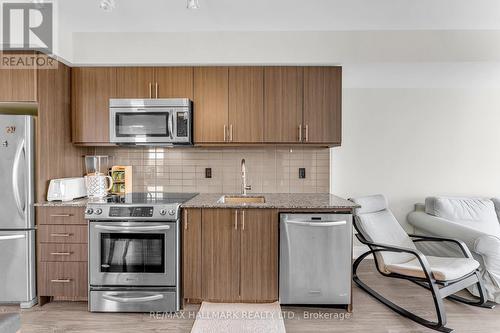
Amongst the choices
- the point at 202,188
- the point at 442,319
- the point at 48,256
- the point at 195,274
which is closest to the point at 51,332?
the point at 48,256

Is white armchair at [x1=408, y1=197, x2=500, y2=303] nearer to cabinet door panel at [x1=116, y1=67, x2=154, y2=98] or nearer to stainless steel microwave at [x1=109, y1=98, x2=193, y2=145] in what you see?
stainless steel microwave at [x1=109, y1=98, x2=193, y2=145]

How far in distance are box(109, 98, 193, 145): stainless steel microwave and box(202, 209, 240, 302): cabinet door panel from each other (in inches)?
32.4

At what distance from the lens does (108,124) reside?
298 centimetres

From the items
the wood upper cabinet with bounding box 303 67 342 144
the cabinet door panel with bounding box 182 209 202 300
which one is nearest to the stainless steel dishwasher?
the cabinet door panel with bounding box 182 209 202 300

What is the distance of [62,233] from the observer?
8.47 ft

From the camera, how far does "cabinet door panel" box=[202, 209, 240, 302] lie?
2.54 meters

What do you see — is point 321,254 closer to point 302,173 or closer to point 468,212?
point 302,173

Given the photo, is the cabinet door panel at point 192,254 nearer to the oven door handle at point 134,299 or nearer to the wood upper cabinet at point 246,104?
the oven door handle at point 134,299

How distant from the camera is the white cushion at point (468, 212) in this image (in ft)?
10.9

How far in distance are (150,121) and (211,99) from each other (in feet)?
2.05

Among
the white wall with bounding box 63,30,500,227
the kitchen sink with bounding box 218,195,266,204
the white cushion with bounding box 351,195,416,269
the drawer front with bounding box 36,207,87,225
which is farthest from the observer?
the white wall with bounding box 63,30,500,227

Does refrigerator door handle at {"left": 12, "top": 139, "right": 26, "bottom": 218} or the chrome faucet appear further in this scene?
the chrome faucet

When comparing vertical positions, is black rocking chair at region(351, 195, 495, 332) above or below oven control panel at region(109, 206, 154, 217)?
below

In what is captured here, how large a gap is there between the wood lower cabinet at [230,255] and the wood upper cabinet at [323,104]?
1.00 meters
